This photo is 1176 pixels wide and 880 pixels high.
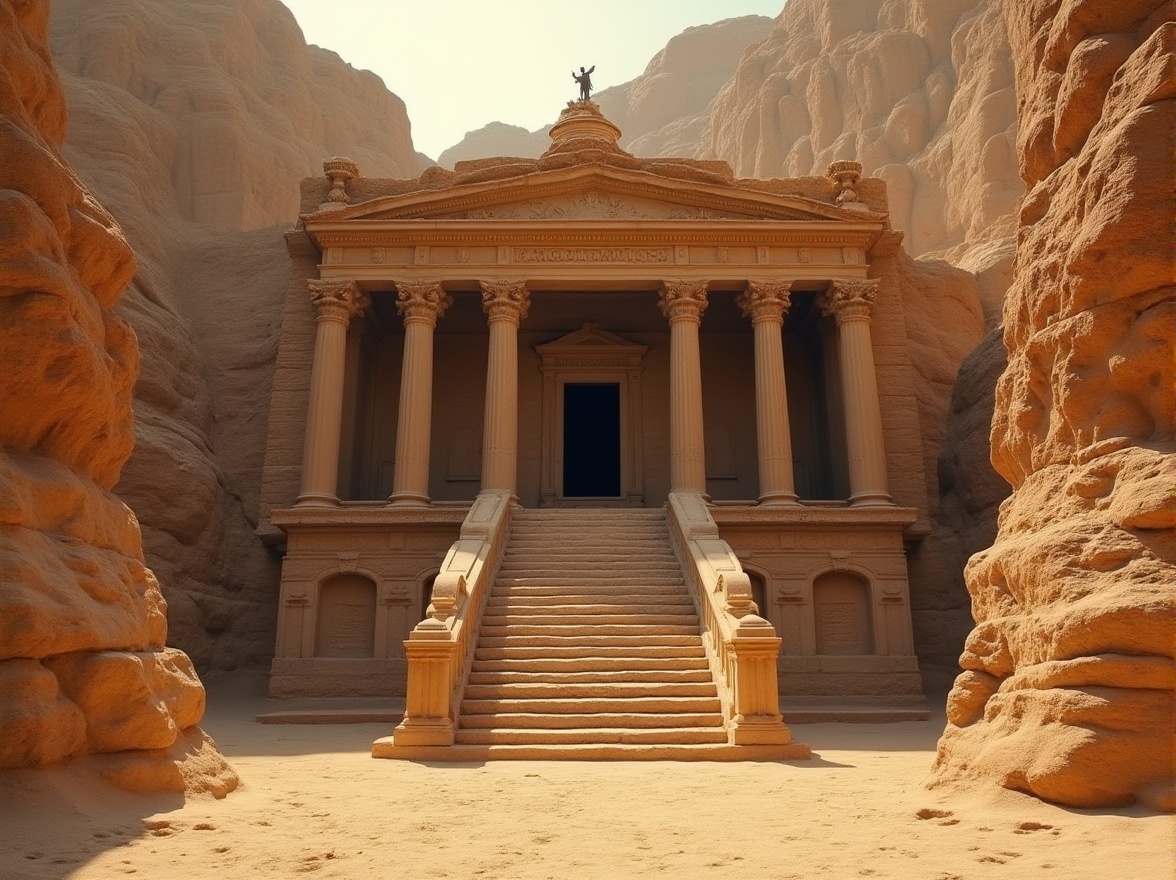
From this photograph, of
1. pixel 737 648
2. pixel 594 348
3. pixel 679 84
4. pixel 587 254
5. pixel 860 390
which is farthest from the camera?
pixel 679 84

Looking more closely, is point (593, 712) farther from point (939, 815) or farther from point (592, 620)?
point (939, 815)

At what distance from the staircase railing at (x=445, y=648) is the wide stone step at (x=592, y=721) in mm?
492

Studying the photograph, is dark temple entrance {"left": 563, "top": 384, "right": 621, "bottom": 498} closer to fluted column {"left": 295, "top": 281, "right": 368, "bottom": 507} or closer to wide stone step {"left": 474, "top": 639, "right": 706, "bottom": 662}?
fluted column {"left": 295, "top": 281, "right": 368, "bottom": 507}

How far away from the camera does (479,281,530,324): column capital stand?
79.2ft

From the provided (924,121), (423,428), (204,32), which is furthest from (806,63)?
(423,428)

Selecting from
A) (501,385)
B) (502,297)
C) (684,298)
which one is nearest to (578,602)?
(501,385)

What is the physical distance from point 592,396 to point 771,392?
7.10 m

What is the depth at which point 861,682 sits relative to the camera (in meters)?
21.1

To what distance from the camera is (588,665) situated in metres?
14.8

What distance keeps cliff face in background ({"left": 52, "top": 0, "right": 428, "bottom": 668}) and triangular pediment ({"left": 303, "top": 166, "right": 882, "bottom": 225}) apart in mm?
6042

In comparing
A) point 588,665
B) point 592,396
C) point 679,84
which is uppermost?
point 679,84

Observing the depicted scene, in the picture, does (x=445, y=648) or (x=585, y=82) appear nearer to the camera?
(x=445, y=648)

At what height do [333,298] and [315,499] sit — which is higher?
[333,298]

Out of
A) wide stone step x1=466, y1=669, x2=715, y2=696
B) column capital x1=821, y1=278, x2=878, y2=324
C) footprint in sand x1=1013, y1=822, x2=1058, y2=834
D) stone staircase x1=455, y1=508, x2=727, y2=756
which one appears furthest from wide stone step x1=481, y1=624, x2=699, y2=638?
column capital x1=821, y1=278, x2=878, y2=324
